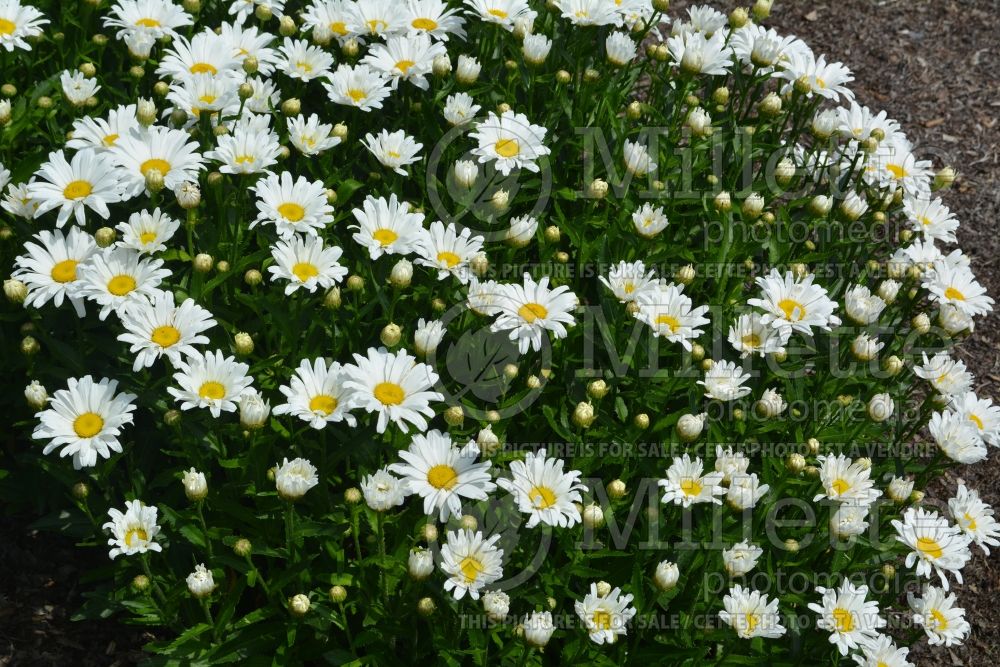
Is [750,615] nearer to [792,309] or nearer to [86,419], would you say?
[792,309]

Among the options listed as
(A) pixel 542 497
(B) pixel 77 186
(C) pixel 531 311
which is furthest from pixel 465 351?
(B) pixel 77 186

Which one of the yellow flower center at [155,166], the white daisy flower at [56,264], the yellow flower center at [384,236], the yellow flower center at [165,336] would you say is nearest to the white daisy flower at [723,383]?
the yellow flower center at [384,236]

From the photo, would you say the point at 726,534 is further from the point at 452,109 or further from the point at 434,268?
the point at 452,109

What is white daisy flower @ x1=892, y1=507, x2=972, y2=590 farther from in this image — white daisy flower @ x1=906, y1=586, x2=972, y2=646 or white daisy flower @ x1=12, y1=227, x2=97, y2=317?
white daisy flower @ x1=12, y1=227, x2=97, y2=317

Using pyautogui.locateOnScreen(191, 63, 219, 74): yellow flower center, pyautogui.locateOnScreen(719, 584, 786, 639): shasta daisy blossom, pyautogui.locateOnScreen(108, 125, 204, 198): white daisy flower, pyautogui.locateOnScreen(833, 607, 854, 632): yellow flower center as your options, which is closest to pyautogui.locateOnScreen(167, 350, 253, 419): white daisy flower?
pyautogui.locateOnScreen(108, 125, 204, 198): white daisy flower

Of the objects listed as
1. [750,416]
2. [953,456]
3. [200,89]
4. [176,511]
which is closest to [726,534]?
[750,416]

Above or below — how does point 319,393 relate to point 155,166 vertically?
below
